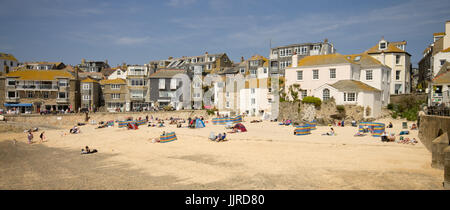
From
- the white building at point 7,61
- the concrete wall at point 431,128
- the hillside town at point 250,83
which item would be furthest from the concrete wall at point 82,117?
the white building at point 7,61

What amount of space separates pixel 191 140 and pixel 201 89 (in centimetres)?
3187

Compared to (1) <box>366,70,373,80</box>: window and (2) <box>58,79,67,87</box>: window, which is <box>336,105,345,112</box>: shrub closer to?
(1) <box>366,70,373,80</box>: window

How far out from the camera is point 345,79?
1468 inches

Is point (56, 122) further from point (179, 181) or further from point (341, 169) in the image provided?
point (341, 169)

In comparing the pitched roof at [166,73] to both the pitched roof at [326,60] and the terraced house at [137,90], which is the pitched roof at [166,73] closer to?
the terraced house at [137,90]

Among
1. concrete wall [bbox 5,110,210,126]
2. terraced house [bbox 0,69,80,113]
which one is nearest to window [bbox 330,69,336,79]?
concrete wall [bbox 5,110,210,126]

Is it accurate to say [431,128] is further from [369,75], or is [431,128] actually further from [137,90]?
[137,90]

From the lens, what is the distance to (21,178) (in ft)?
50.0

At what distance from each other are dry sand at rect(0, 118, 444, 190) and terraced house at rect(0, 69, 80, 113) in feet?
89.6

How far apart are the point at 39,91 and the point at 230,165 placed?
1885 inches

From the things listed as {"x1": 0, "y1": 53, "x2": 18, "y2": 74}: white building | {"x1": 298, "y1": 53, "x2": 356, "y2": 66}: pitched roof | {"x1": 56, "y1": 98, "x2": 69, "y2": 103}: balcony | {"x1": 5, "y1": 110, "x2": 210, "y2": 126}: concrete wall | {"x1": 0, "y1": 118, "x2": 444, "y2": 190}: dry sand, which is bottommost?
{"x1": 0, "y1": 118, "x2": 444, "y2": 190}: dry sand

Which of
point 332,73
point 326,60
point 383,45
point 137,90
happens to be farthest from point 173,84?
point 383,45

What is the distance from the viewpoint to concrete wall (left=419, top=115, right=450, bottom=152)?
49.8 ft
